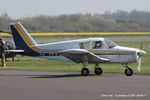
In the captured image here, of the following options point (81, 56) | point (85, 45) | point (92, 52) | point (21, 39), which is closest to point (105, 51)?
point (92, 52)

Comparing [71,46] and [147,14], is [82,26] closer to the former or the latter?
[147,14]

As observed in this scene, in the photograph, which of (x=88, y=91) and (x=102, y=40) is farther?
(x=102, y=40)

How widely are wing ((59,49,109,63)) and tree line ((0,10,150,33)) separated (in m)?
21.9

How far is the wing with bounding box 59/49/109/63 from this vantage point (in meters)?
19.3

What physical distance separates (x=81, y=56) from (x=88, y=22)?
30.9 meters

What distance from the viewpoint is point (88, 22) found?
50594mm

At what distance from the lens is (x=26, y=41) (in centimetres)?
2186

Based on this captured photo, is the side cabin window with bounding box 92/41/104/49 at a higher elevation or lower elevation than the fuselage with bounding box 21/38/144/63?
higher

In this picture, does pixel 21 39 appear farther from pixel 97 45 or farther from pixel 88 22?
pixel 88 22

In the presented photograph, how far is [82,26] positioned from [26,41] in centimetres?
2792

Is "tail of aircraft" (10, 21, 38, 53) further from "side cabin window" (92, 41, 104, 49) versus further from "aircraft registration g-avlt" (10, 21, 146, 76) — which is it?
"side cabin window" (92, 41, 104, 49)

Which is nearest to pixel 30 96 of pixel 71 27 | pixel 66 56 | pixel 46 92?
pixel 46 92

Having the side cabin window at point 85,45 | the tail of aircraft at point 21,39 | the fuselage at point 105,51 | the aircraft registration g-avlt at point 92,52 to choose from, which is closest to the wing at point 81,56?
the aircraft registration g-avlt at point 92,52

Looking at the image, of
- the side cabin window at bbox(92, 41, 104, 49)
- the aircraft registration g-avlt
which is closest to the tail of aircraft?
the aircraft registration g-avlt
